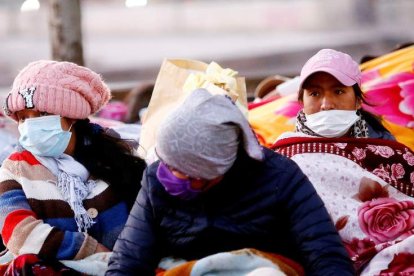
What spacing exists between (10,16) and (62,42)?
224 centimetres

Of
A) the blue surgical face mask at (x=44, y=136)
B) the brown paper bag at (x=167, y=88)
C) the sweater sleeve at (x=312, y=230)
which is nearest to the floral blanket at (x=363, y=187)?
the sweater sleeve at (x=312, y=230)

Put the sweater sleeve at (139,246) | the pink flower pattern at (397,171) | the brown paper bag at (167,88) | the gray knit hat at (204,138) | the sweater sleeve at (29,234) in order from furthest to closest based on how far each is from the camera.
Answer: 1. the brown paper bag at (167,88)
2. the pink flower pattern at (397,171)
3. the sweater sleeve at (29,234)
4. the sweater sleeve at (139,246)
5. the gray knit hat at (204,138)

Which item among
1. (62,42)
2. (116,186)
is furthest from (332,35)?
(116,186)

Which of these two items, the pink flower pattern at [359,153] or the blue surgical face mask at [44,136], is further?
the pink flower pattern at [359,153]

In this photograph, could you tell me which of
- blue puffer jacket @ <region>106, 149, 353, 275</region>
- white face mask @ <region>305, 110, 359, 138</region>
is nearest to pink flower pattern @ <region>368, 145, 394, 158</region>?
white face mask @ <region>305, 110, 359, 138</region>

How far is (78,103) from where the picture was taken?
3.67 metres

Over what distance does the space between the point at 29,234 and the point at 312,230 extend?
118cm

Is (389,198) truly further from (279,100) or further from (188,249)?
(279,100)

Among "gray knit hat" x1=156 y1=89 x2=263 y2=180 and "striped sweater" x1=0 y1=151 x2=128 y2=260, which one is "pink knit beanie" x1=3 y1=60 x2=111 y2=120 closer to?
"striped sweater" x1=0 y1=151 x2=128 y2=260

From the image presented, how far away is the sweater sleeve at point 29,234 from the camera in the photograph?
345cm

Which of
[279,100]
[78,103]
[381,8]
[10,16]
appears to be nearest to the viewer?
[78,103]

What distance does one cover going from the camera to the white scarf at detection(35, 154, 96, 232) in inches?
141

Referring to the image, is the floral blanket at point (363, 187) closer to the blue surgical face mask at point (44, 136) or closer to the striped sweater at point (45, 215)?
the striped sweater at point (45, 215)

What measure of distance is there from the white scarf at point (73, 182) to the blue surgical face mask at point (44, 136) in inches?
1.8
